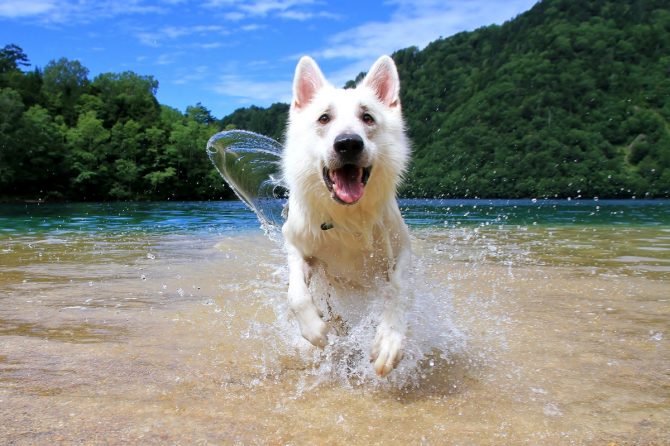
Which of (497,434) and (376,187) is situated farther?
(376,187)

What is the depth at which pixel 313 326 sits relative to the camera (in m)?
3.50

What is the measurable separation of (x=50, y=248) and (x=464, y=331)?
9.23 meters

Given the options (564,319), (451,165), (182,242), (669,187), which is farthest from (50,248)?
(669,187)

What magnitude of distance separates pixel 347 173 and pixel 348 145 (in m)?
0.27

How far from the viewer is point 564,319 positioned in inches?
190

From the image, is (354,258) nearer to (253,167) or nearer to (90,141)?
(253,167)

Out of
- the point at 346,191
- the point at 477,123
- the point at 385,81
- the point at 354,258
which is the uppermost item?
the point at 477,123

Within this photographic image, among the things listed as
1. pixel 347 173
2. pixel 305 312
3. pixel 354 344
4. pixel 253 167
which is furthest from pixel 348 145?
pixel 253 167

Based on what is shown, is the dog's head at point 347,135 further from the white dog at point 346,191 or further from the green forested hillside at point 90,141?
the green forested hillside at point 90,141

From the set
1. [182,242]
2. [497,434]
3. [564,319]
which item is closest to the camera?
[497,434]

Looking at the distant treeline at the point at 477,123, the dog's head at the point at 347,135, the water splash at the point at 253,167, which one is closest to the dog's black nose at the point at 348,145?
the dog's head at the point at 347,135

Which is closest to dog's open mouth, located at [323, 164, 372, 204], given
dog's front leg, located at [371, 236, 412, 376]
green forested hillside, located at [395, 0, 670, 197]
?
dog's front leg, located at [371, 236, 412, 376]

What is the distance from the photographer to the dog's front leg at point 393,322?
3.22 meters

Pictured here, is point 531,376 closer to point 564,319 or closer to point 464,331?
point 464,331
